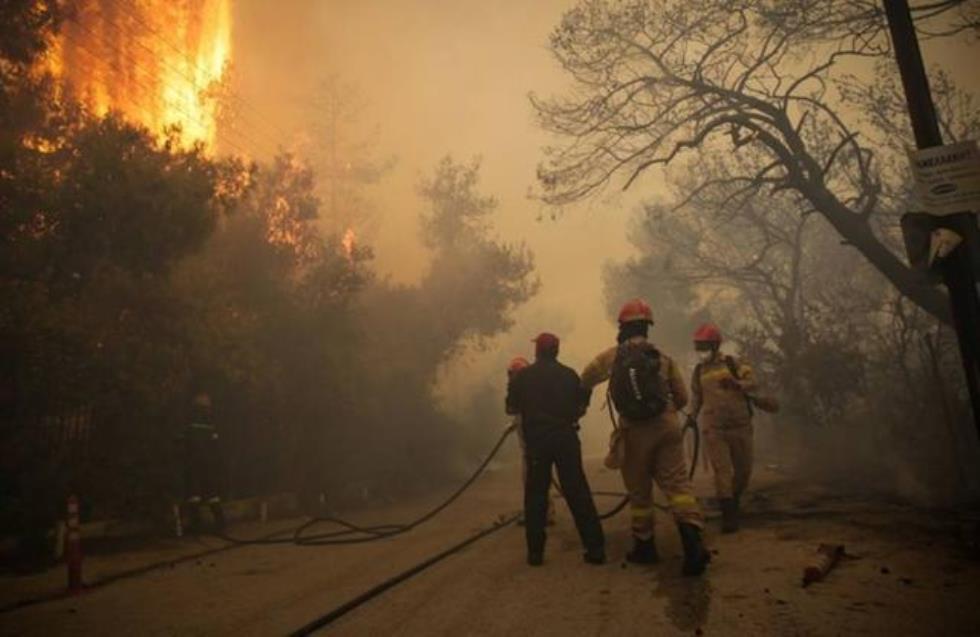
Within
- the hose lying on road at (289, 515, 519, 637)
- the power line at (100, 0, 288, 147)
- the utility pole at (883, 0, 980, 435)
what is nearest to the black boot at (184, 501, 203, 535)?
Answer: the hose lying on road at (289, 515, 519, 637)

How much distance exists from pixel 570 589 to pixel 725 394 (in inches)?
135

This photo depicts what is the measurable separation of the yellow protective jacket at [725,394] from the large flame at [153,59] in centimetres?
2440

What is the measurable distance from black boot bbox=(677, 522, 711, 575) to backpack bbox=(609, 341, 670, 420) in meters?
1.00

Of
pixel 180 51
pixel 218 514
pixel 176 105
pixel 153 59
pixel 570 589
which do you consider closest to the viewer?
pixel 570 589

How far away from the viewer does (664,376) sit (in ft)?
19.1

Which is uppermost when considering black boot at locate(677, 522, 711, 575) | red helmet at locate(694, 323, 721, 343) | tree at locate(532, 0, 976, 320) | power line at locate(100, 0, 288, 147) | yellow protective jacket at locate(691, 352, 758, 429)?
power line at locate(100, 0, 288, 147)

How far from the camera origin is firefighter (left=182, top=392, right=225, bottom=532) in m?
10.1

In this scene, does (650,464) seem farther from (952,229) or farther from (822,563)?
(952,229)

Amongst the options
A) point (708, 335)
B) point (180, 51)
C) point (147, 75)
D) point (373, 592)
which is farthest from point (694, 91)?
point (180, 51)

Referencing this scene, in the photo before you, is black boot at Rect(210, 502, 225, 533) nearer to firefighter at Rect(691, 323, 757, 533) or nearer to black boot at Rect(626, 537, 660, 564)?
black boot at Rect(626, 537, 660, 564)

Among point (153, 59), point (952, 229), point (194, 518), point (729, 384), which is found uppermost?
point (153, 59)

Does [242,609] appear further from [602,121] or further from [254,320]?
[602,121]

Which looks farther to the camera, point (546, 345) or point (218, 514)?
point (218, 514)

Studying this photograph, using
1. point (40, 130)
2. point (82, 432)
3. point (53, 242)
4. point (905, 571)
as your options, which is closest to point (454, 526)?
point (82, 432)
